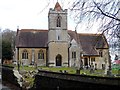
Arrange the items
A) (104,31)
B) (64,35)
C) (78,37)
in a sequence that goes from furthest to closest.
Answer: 1. (78,37)
2. (64,35)
3. (104,31)

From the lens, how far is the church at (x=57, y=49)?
5991 centimetres

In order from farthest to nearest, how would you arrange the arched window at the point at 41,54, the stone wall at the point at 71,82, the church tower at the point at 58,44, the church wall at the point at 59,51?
the arched window at the point at 41,54 < the church wall at the point at 59,51 < the church tower at the point at 58,44 < the stone wall at the point at 71,82

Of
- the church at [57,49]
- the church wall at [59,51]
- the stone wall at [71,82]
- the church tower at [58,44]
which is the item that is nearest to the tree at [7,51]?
the church at [57,49]

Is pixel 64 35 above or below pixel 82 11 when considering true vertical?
above

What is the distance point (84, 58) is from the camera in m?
61.4

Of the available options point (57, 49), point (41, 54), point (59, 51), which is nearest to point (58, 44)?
point (57, 49)

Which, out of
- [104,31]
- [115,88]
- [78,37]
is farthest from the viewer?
[78,37]

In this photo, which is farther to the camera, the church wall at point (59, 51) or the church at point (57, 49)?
the church wall at point (59, 51)

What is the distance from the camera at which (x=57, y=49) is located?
60.4 meters

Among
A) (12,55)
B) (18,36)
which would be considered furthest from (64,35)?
(12,55)

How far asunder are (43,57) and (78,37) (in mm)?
9590

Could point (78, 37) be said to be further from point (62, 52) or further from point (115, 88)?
point (115, 88)

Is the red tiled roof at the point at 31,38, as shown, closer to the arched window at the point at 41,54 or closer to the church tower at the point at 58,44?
the arched window at the point at 41,54

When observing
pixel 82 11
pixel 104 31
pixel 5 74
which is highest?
pixel 82 11
